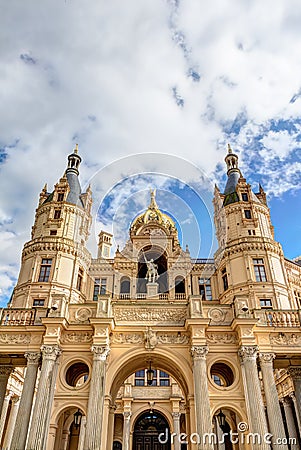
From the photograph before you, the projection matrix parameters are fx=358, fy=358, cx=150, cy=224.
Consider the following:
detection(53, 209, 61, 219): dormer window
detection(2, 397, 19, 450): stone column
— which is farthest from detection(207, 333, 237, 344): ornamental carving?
Answer: detection(53, 209, 61, 219): dormer window

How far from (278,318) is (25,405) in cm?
1403

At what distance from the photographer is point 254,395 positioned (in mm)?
17375

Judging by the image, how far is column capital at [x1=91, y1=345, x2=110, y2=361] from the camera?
18422 mm

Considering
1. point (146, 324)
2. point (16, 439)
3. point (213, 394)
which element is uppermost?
point (146, 324)

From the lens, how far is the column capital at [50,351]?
60.0ft

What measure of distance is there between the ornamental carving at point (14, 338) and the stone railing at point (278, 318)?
41.3 feet

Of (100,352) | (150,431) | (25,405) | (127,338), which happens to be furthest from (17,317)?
(150,431)

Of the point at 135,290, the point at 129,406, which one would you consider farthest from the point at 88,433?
the point at 135,290

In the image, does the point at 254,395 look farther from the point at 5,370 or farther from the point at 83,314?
the point at 5,370

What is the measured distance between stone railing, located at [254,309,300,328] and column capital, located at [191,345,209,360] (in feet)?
11.2

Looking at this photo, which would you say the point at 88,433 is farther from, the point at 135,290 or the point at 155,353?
the point at 135,290

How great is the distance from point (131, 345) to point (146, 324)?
1.38 m

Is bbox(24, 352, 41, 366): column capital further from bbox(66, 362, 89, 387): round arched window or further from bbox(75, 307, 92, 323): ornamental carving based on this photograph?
bbox(75, 307, 92, 323): ornamental carving

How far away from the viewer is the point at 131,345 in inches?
770
